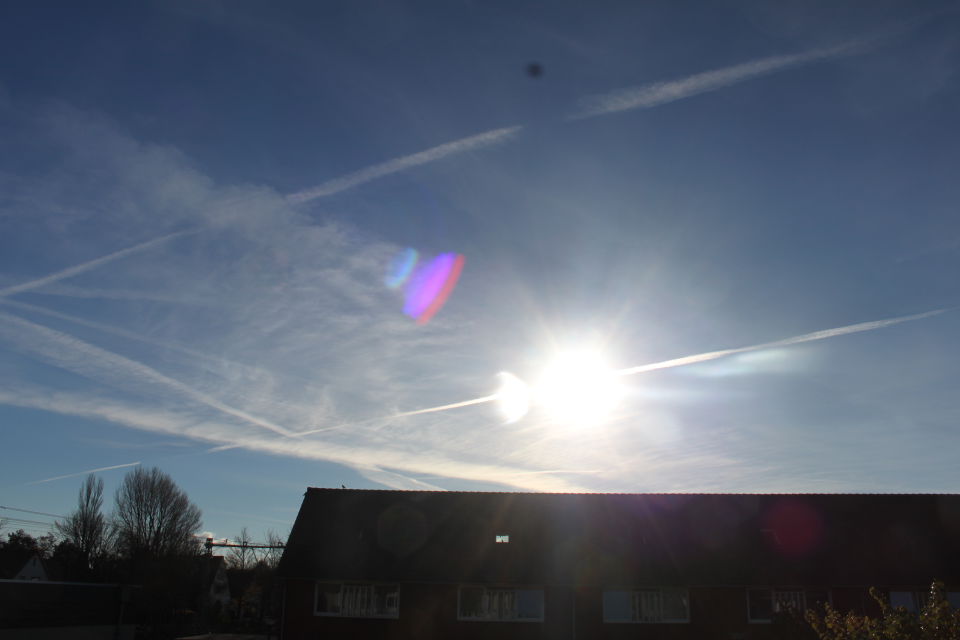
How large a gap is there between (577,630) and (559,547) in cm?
344

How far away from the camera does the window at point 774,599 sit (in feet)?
95.3

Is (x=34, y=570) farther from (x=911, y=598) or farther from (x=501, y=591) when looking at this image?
(x=911, y=598)

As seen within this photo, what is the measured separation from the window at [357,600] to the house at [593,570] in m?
0.04

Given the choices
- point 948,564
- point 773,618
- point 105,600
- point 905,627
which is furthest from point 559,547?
point 105,600

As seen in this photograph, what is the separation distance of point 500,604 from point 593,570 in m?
3.95

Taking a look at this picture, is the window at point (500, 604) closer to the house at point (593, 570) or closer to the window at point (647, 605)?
the house at point (593, 570)

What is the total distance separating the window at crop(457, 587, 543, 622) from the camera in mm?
29078

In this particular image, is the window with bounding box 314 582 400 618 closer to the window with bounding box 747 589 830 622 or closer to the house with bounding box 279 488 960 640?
the house with bounding box 279 488 960 640

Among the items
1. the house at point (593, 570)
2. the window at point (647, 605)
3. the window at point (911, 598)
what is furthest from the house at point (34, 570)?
the window at point (911, 598)

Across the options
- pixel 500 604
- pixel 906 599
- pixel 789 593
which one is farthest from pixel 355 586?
pixel 906 599

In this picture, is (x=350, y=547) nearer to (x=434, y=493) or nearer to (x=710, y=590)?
(x=434, y=493)

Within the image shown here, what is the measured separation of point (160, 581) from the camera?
60.0 meters

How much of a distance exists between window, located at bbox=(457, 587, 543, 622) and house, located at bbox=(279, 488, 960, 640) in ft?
0.13

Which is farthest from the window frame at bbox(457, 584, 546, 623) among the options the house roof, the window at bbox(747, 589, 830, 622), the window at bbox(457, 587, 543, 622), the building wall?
the window at bbox(747, 589, 830, 622)
